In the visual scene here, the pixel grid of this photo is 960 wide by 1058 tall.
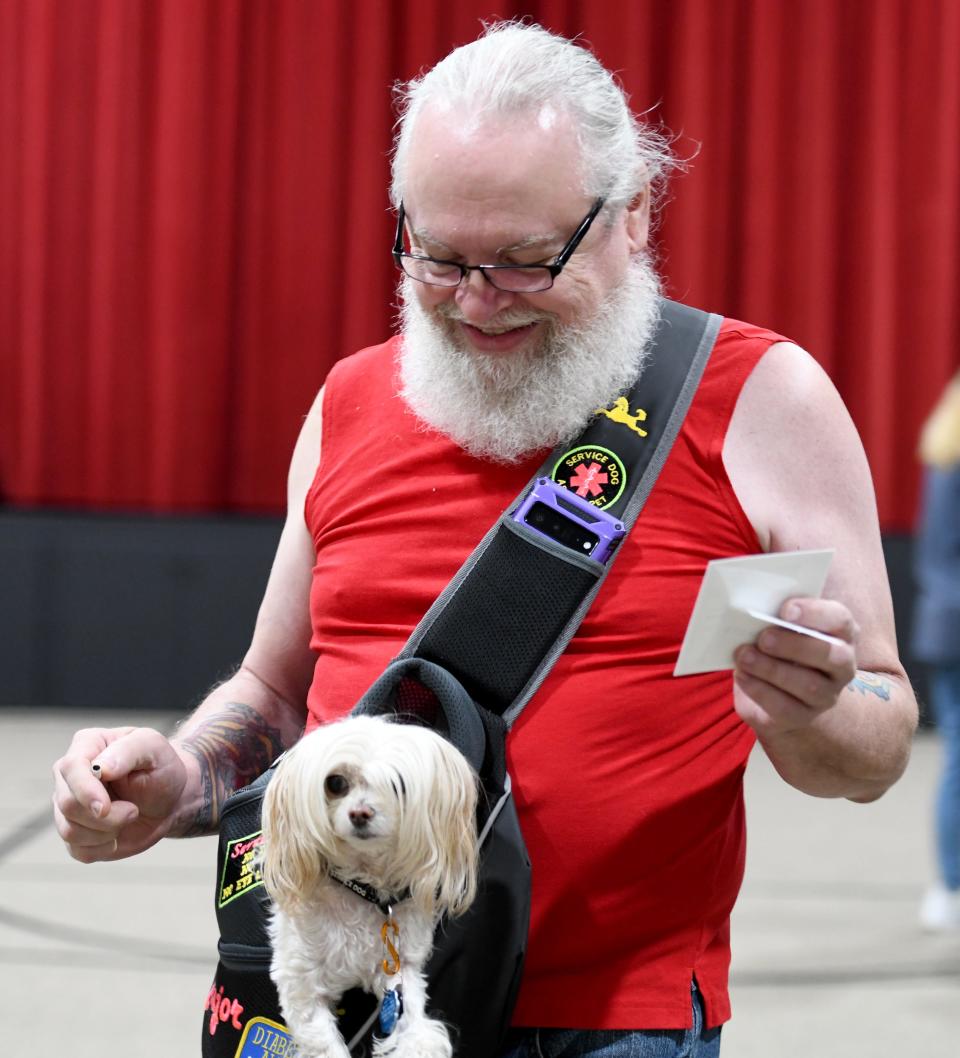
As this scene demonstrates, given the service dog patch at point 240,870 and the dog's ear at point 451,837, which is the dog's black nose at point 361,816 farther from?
the service dog patch at point 240,870

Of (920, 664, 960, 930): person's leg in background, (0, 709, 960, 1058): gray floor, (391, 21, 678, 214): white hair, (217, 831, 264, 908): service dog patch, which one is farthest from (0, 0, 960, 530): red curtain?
(217, 831, 264, 908): service dog patch

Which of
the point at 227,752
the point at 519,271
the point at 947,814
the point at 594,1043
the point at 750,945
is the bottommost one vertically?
the point at 750,945

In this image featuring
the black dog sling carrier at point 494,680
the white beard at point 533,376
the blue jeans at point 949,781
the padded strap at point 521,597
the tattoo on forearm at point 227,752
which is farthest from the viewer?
the blue jeans at point 949,781

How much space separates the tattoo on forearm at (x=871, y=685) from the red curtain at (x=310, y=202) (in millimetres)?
5649

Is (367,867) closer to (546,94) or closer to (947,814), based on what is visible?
(546,94)

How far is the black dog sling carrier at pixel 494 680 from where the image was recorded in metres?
1.24

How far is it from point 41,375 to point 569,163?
239 inches

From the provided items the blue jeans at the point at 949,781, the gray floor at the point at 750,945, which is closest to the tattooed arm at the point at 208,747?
the gray floor at the point at 750,945

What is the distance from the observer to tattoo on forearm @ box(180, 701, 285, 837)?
1606 millimetres

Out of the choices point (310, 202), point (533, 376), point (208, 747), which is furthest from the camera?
point (310, 202)

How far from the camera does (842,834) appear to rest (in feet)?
16.7

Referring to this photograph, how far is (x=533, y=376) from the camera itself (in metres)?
1.50

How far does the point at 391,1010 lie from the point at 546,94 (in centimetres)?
83

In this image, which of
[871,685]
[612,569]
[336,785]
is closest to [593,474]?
[612,569]
